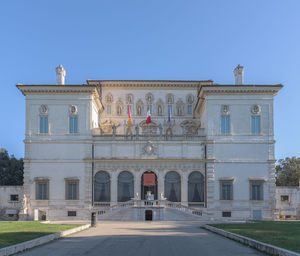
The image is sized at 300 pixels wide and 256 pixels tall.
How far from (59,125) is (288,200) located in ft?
90.5

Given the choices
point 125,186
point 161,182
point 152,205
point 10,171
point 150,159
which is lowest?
point 152,205

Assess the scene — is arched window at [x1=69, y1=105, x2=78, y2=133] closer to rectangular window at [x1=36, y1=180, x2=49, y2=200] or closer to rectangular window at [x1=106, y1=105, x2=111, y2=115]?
rectangular window at [x1=36, y1=180, x2=49, y2=200]

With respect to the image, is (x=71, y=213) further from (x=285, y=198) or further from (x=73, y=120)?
(x=285, y=198)

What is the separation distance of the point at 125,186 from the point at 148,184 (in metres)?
2.60

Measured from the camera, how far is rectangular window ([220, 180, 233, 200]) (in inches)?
1690

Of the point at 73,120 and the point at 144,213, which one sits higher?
the point at 73,120

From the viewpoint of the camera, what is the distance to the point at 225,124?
145 feet

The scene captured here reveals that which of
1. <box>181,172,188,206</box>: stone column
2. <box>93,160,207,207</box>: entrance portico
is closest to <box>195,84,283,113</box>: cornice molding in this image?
<box>93,160,207,207</box>: entrance portico

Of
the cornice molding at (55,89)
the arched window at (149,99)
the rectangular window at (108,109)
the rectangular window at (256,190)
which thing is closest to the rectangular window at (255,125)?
the rectangular window at (256,190)

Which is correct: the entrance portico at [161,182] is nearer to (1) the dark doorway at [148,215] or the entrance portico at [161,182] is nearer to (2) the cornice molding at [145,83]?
(1) the dark doorway at [148,215]

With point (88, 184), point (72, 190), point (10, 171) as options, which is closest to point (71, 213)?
point (72, 190)

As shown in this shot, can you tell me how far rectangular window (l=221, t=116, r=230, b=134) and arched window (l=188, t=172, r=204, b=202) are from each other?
5601 mm

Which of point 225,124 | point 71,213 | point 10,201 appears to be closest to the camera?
point 71,213

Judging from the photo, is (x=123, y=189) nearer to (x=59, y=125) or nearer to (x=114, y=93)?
(x=59, y=125)
